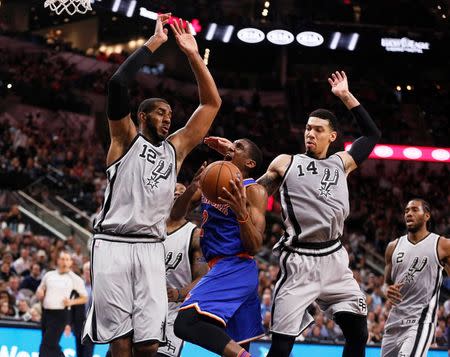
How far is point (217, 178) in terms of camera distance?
5.96 meters

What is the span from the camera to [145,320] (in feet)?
18.7

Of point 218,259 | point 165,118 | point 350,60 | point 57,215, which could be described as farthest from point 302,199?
point 350,60

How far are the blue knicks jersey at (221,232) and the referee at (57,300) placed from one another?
457 centimetres

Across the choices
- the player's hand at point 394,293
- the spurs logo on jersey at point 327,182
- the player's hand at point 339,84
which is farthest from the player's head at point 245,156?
the player's hand at point 394,293

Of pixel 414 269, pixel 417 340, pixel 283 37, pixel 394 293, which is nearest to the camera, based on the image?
pixel 417 340

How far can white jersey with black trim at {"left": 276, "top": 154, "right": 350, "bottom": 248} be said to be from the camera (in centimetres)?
657

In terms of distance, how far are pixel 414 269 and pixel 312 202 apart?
72.8 inches

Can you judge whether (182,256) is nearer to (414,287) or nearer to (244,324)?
(244,324)

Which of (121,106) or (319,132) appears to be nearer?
(121,106)


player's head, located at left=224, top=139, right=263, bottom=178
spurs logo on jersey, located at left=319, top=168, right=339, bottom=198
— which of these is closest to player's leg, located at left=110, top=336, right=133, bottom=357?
player's head, located at left=224, top=139, right=263, bottom=178

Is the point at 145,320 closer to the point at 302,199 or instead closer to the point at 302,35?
the point at 302,199

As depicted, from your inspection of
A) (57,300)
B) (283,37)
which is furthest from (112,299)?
(283,37)

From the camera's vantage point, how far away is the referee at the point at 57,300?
10414 millimetres

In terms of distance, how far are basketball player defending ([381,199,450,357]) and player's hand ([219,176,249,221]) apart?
2.47 metres
